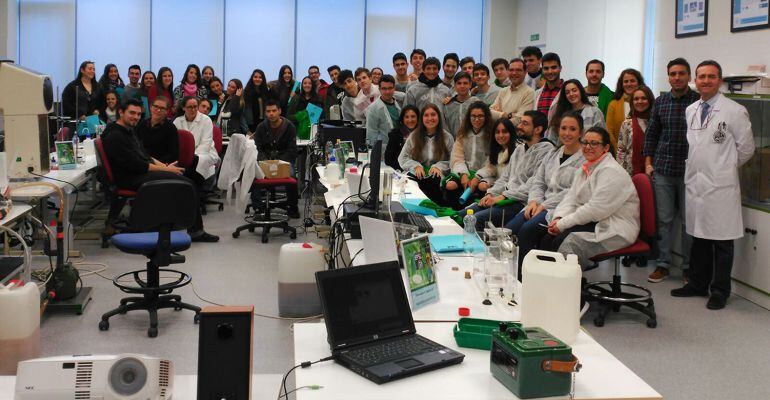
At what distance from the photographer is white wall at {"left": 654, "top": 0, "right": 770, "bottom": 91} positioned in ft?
17.8

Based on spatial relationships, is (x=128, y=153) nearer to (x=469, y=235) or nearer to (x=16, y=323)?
(x=16, y=323)

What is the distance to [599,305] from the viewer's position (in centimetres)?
494

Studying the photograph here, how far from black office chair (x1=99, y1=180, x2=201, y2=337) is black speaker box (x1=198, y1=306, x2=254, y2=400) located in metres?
2.68

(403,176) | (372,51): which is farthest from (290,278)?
(372,51)

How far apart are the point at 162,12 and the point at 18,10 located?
2.09 m

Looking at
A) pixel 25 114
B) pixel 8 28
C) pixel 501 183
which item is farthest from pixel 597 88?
pixel 8 28

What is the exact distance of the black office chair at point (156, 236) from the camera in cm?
441

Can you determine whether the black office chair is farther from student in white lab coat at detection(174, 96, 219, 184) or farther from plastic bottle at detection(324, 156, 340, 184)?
student in white lab coat at detection(174, 96, 219, 184)

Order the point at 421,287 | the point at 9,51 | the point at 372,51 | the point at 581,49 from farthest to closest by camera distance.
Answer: the point at 372,51, the point at 9,51, the point at 581,49, the point at 421,287

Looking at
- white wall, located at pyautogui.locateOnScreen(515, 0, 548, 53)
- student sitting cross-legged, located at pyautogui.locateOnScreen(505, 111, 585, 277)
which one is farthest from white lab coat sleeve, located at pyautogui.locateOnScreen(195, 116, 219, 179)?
white wall, located at pyautogui.locateOnScreen(515, 0, 548, 53)

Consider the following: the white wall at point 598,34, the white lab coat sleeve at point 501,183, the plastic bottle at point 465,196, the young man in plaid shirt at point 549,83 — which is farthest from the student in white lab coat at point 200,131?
the white wall at point 598,34

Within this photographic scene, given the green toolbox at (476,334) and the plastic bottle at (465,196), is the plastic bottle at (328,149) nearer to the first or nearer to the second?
the plastic bottle at (465,196)

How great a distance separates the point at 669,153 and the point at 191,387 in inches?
167

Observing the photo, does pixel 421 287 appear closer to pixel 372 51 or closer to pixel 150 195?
pixel 150 195
